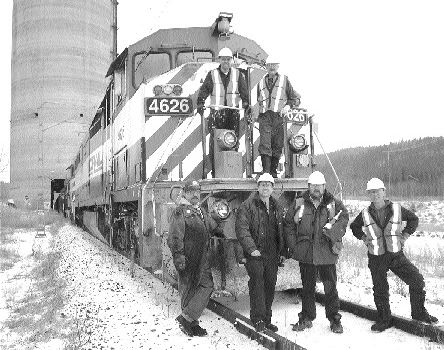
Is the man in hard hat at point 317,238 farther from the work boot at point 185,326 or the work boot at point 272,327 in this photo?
the work boot at point 185,326

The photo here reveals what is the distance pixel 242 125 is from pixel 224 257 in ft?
6.45

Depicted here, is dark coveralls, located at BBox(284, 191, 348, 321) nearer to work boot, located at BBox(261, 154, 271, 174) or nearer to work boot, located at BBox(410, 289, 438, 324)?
work boot, located at BBox(410, 289, 438, 324)

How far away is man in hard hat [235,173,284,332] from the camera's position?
4.75 meters

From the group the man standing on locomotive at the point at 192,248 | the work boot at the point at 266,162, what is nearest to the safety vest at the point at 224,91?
the work boot at the point at 266,162

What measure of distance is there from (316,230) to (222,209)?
119 centimetres

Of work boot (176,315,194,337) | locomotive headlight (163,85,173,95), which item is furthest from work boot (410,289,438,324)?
locomotive headlight (163,85,173,95)

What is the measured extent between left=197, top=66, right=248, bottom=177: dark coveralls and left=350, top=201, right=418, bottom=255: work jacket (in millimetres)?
2183

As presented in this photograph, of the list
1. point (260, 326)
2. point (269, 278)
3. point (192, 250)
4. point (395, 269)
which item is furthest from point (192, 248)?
point (395, 269)

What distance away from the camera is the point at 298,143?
671cm

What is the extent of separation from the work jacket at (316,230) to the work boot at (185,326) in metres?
1.26

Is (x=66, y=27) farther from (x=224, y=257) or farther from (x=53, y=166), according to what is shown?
(x=224, y=257)

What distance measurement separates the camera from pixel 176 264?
4.82m

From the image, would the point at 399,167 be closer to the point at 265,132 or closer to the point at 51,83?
the point at 51,83

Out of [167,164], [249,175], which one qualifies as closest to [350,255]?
[249,175]
